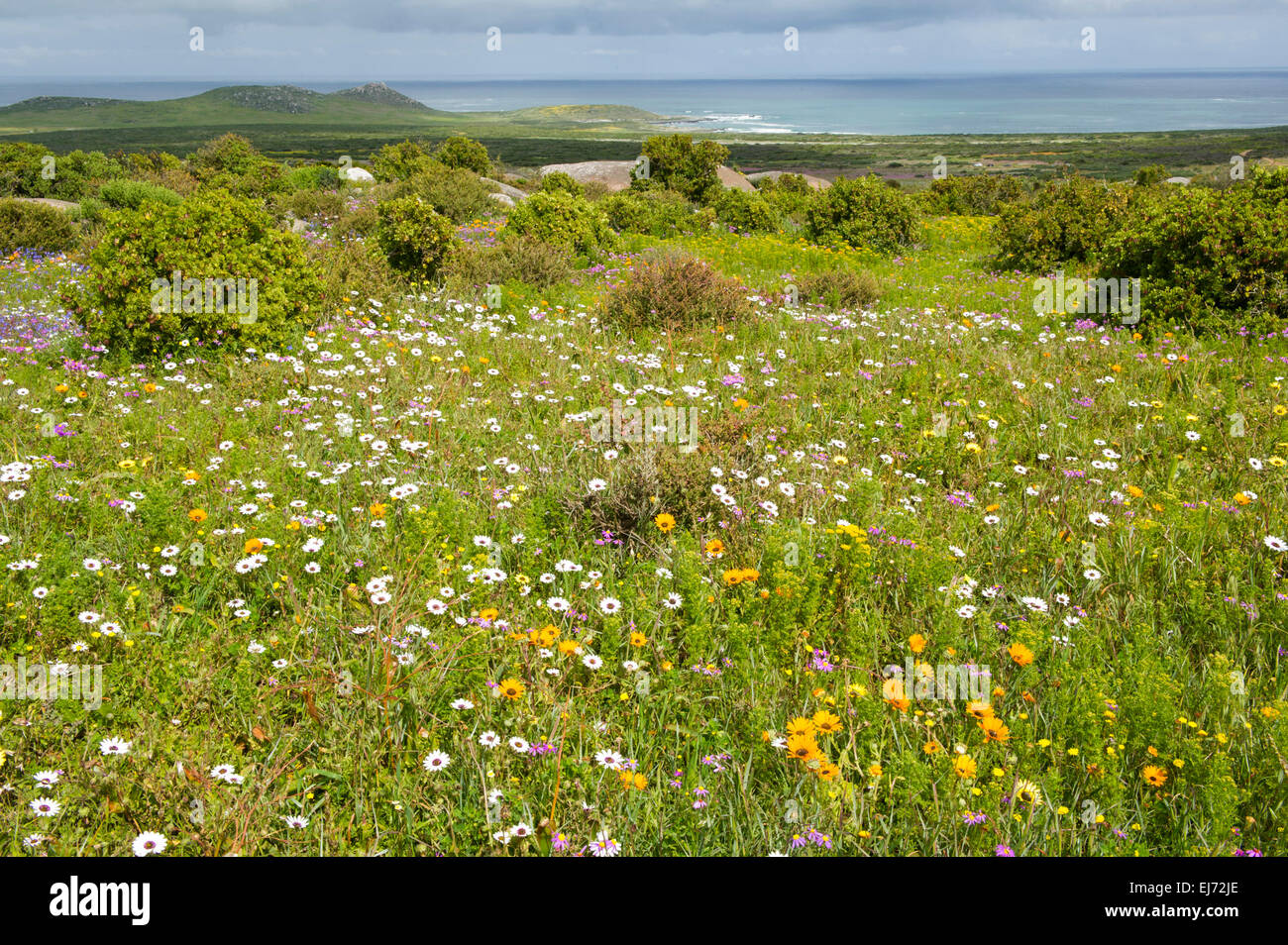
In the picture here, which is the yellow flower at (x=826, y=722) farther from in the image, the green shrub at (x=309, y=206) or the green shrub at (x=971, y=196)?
the green shrub at (x=971, y=196)

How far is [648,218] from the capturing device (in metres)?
17.1

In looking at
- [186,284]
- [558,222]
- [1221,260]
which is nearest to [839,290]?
[1221,260]

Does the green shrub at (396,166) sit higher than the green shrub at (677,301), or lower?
higher

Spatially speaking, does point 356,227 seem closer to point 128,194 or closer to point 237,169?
point 128,194

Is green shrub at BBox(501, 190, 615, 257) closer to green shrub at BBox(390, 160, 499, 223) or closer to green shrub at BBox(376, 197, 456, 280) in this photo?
green shrub at BBox(376, 197, 456, 280)

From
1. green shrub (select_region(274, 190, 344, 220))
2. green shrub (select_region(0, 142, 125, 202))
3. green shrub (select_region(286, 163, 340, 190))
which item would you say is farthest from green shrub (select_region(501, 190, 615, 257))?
green shrub (select_region(0, 142, 125, 202))

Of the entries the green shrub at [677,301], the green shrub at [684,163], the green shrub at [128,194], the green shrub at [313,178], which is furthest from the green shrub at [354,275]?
the green shrub at [684,163]

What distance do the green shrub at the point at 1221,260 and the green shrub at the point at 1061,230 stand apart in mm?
3166

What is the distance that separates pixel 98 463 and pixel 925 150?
415 ft

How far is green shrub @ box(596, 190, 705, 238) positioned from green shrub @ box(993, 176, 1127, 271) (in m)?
6.36

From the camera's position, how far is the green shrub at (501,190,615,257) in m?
12.8

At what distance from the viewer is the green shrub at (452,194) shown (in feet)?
60.9

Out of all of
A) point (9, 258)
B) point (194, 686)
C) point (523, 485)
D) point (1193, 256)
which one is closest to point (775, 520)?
point (523, 485)

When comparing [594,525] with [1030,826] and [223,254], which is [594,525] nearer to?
[1030,826]
